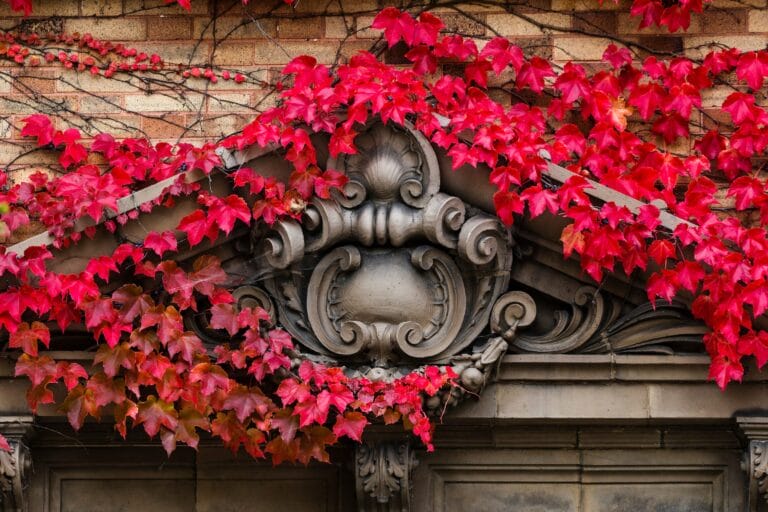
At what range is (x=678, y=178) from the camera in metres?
6.93

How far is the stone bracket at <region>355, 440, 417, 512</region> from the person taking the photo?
262 inches

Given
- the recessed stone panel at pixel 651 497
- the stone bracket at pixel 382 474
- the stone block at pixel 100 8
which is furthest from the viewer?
the stone block at pixel 100 8

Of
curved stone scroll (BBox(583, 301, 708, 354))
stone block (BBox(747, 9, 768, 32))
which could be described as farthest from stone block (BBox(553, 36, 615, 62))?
curved stone scroll (BBox(583, 301, 708, 354))

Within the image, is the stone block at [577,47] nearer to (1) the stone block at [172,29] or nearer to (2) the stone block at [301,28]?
(2) the stone block at [301,28]

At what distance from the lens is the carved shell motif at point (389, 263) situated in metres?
6.56

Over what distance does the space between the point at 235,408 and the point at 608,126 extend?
187 cm

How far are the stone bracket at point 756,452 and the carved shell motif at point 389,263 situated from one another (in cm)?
109

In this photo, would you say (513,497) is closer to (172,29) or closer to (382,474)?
(382,474)

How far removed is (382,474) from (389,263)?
82 centimetres

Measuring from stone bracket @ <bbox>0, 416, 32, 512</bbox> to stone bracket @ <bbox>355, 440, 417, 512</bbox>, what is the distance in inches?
51.4

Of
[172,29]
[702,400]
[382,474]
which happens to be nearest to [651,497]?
[702,400]

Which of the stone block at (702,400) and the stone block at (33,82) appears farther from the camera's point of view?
the stone block at (33,82)

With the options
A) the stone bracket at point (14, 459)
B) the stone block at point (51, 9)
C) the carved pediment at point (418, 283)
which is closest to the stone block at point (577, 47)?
the carved pediment at point (418, 283)

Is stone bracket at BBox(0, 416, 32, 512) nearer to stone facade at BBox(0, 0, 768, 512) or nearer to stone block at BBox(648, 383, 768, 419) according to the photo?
stone facade at BBox(0, 0, 768, 512)
